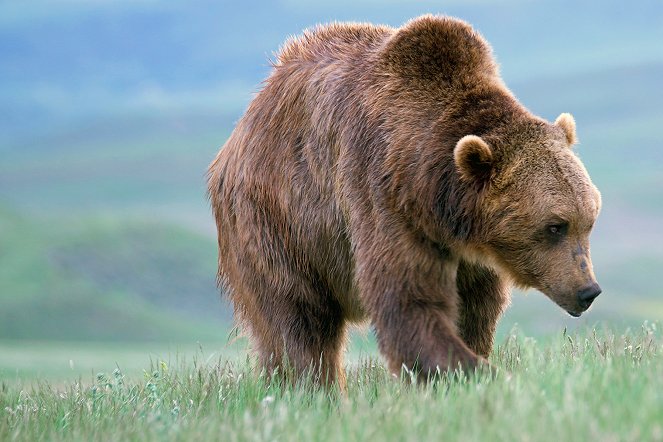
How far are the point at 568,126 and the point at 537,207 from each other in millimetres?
784

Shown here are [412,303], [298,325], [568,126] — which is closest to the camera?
[412,303]

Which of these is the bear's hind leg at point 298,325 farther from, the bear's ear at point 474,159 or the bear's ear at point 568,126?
the bear's ear at point 568,126

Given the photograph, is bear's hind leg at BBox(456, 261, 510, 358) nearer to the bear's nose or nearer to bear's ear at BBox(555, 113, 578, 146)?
the bear's nose

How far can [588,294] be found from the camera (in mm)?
5430

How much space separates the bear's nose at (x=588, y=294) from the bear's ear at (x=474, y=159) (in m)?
0.78

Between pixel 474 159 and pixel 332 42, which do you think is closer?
pixel 474 159

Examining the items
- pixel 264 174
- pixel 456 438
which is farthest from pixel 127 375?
pixel 456 438

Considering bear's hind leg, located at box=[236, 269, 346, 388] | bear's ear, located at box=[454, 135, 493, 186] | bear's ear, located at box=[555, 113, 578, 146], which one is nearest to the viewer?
bear's ear, located at box=[454, 135, 493, 186]

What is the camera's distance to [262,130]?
22.0ft

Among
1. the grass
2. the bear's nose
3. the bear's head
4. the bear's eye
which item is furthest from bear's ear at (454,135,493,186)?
the grass

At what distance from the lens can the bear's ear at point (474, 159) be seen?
5.42 m

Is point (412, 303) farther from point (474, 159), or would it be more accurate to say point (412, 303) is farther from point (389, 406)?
point (389, 406)

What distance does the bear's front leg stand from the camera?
5441 mm

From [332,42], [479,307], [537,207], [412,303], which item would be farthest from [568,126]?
[332,42]
